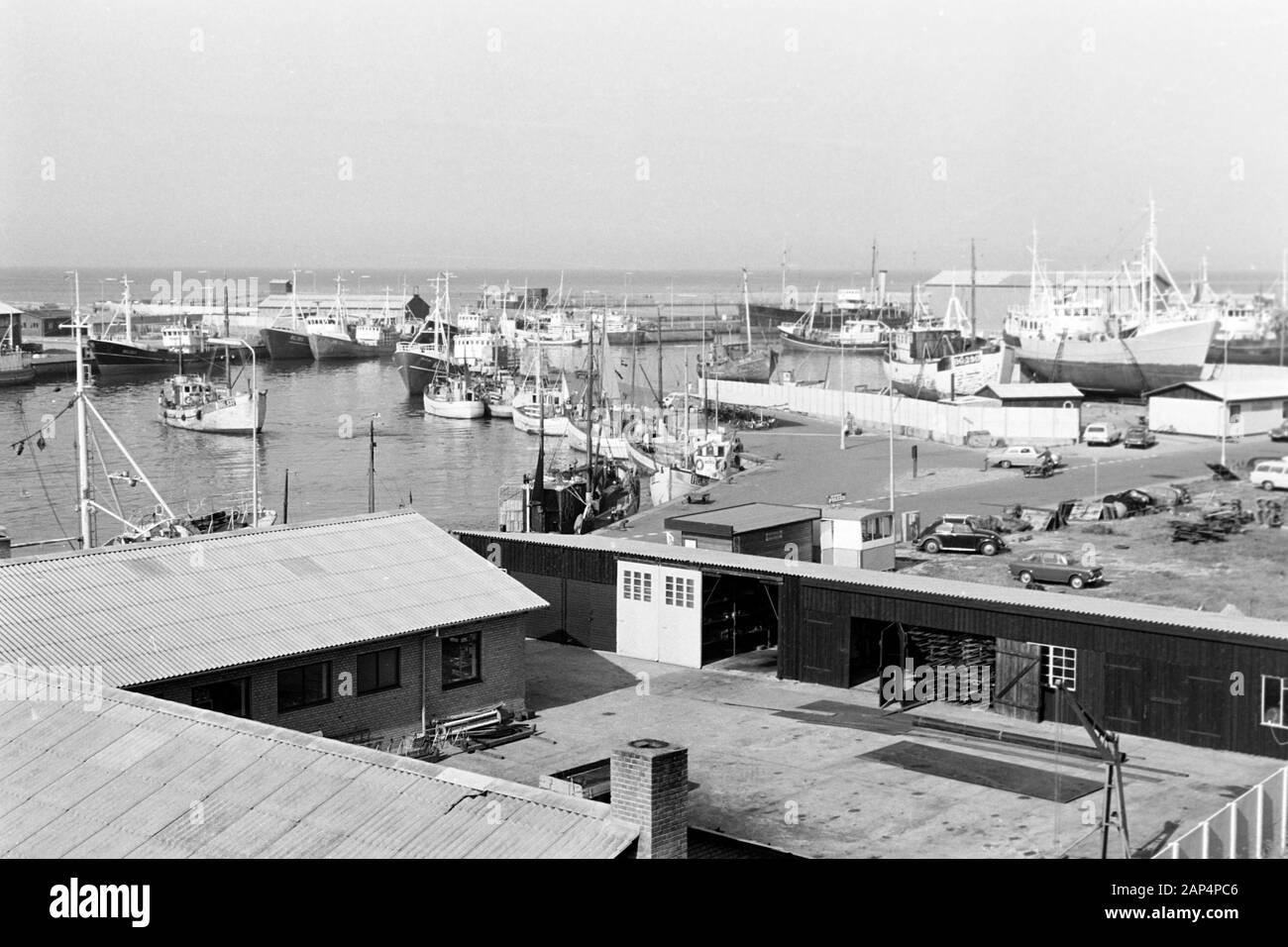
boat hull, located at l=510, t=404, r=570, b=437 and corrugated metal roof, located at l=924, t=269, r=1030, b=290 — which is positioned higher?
corrugated metal roof, located at l=924, t=269, r=1030, b=290

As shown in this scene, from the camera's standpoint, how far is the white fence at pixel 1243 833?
12172 mm

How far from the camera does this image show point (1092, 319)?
8388 cm

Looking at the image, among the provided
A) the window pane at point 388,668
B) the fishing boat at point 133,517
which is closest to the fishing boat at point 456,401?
the fishing boat at point 133,517

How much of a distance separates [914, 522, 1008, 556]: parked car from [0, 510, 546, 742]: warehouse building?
47.0 ft

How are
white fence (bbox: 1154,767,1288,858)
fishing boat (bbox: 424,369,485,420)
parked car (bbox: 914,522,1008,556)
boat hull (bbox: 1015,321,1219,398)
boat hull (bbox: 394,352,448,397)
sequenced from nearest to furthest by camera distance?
1. white fence (bbox: 1154,767,1288,858)
2. parked car (bbox: 914,522,1008,556)
3. boat hull (bbox: 1015,321,1219,398)
4. fishing boat (bbox: 424,369,485,420)
5. boat hull (bbox: 394,352,448,397)

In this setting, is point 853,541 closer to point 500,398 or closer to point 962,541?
point 962,541

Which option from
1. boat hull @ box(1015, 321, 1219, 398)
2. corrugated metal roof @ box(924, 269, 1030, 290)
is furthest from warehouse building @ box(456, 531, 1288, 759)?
corrugated metal roof @ box(924, 269, 1030, 290)

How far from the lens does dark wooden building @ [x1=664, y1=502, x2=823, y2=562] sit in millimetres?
25172

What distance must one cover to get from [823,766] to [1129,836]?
3.69 m

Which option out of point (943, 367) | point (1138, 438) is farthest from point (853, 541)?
point (943, 367)

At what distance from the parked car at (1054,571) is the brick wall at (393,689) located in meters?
12.3

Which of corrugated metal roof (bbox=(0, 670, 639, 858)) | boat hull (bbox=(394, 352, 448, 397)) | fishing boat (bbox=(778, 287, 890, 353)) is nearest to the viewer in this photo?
corrugated metal roof (bbox=(0, 670, 639, 858))

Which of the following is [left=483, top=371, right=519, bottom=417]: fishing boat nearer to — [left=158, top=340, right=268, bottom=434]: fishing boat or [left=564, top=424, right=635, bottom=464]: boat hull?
[left=158, top=340, right=268, bottom=434]: fishing boat
